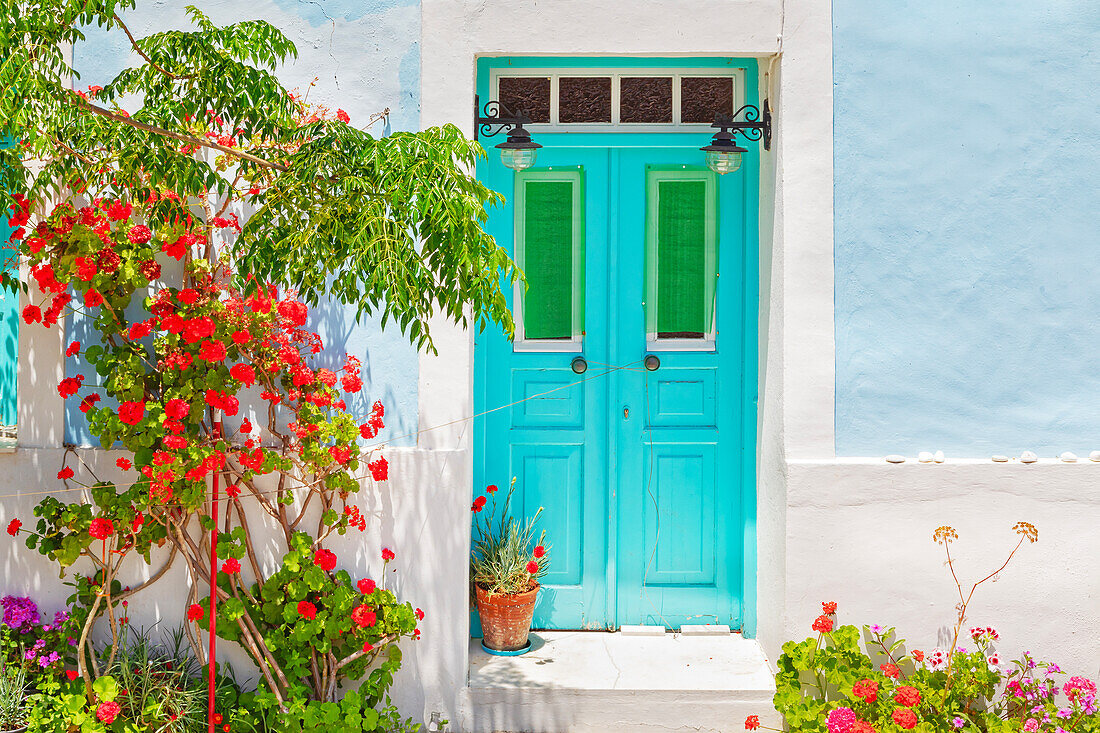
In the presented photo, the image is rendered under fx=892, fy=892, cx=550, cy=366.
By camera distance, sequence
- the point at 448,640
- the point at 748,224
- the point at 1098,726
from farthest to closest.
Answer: the point at 748,224 → the point at 448,640 → the point at 1098,726

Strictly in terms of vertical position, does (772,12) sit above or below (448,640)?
above

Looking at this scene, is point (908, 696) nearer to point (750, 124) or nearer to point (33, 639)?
point (750, 124)

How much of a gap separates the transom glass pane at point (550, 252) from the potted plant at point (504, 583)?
0.87 metres

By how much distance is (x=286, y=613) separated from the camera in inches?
143

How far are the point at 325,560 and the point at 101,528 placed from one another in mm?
879

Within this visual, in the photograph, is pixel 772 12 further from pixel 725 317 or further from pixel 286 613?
pixel 286 613

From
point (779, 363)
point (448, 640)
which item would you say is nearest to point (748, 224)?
point (779, 363)

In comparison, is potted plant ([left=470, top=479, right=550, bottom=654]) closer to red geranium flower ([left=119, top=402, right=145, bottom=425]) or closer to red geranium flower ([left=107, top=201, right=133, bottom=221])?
red geranium flower ([left=119, top=402, right=145, bottom=425])

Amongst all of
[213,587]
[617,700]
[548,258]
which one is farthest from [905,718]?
[213,587]

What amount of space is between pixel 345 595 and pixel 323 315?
3.90 ft

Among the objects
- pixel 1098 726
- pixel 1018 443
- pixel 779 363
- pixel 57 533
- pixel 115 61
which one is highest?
pixel 115 61

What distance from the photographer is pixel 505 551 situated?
4145 mm

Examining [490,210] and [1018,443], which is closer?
[1018,443]

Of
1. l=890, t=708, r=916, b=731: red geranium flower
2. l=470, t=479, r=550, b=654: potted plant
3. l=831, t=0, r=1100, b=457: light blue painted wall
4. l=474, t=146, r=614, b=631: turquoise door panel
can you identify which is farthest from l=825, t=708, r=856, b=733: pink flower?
l=470, t=479, r=550, b=654: potted plant
